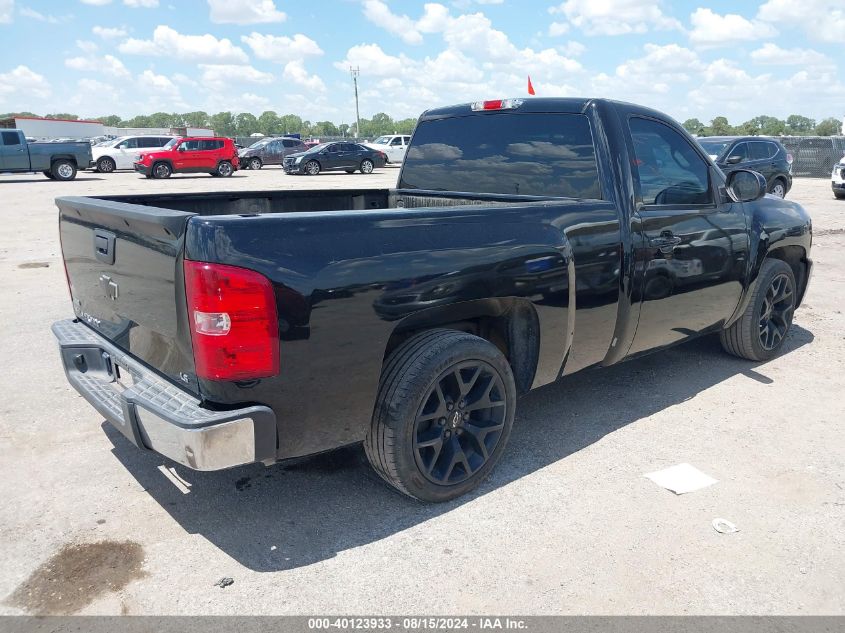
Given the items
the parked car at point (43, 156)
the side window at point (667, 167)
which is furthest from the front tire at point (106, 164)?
the side window at point (667, 167)

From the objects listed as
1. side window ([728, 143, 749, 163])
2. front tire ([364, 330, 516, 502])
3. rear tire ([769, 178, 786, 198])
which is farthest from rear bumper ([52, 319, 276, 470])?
rear tire ([769, 178, 786, 198])

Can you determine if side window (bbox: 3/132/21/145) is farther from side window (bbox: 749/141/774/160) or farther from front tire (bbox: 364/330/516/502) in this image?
front tire (bbox: 364/330/516/502)

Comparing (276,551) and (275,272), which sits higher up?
(275,272)

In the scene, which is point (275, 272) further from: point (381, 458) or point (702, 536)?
point (702, 536)

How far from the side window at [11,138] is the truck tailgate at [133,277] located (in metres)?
24.2

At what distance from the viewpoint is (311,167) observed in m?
29.5

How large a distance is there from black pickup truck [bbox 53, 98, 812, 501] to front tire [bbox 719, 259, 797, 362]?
2.2 inches

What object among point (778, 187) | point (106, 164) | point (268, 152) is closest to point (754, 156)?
point (778, 187)

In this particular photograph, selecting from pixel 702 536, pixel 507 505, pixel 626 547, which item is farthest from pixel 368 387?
pixel 702 536

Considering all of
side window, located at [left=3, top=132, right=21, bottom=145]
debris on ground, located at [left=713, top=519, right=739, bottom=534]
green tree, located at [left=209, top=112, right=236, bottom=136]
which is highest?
green tree, located at [left=209, top=112, right=236, bottom=136]

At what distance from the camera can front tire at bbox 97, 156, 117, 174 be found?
97.9 ft

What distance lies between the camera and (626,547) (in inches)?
117

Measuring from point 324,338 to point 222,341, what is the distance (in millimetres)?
386

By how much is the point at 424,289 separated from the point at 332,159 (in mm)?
27832
